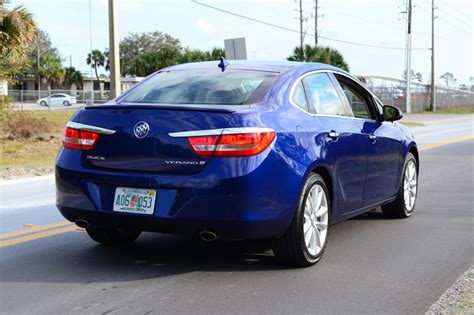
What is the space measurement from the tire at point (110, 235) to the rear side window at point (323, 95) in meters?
1.96

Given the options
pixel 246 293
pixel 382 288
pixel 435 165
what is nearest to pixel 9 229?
pixel 246 293

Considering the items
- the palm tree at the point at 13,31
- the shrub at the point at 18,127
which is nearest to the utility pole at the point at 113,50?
the palm tree at the point at 13,31

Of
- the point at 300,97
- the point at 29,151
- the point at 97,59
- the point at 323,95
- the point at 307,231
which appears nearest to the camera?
the point at 307,231

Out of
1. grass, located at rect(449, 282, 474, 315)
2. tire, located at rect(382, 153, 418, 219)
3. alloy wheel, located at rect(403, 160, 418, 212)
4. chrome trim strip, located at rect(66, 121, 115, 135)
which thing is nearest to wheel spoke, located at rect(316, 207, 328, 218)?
grass, located at rect(449, 282, 474, 315)

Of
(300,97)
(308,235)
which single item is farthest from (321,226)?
(300,97)

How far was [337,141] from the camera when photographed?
5984mm

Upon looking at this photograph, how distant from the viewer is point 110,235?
6133mm

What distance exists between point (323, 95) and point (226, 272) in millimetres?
1912

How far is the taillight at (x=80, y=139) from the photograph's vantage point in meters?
5.31

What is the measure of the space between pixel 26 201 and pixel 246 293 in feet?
16.0

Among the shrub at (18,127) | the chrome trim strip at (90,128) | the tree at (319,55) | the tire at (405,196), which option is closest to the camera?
the chrome trim strip at (90,128)

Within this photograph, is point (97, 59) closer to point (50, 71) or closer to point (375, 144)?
point (50, 71)

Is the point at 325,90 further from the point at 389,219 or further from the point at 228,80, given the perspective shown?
the point at 389,219

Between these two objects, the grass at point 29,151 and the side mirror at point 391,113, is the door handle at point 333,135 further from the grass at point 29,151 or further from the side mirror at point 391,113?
the grass at point 29,151
